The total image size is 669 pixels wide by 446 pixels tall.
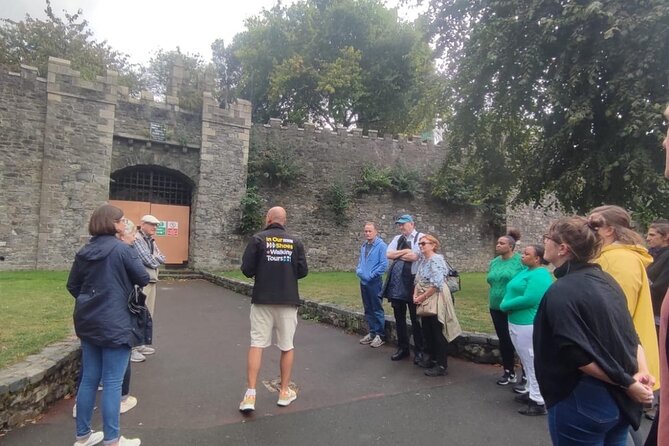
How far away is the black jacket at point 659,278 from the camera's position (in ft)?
14.0

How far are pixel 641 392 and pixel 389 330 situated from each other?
187 inches

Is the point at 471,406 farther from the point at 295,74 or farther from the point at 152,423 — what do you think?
the point at 295,74

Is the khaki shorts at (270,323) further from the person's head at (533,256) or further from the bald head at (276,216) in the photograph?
the person's head at (533,256)

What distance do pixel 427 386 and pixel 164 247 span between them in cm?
1399

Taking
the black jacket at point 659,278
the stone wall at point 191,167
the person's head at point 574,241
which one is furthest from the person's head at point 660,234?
the stone wall at point 191,167

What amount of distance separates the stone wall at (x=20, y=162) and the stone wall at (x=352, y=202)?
25.0ft

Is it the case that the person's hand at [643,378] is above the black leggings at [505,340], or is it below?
above

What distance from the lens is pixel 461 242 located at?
73.6ft

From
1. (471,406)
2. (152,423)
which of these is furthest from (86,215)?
(471,406)

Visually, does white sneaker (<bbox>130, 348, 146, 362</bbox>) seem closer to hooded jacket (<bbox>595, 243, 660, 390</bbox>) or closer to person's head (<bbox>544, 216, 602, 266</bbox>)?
person's head (<bbox>544, 216, 602, 266</bbox>)

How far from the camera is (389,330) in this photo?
22.3 ft

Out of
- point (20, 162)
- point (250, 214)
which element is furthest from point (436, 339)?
point (20, 162)

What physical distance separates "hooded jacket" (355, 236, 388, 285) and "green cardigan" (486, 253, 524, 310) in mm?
1863

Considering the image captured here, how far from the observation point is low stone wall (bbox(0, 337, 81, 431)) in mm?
3629
